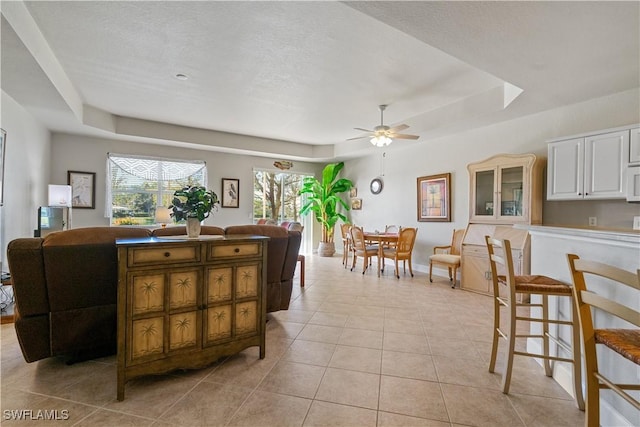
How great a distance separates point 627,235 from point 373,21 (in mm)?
2324

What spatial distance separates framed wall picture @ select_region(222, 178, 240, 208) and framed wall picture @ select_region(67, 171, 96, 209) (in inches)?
95.9

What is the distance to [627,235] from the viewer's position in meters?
1.41

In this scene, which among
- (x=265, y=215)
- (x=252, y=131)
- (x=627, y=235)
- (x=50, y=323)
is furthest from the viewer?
(x=265, y=215)

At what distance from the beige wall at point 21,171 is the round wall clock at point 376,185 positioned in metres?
6.14

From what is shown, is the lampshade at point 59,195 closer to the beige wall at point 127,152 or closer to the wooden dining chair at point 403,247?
the beige wall at point 127,152

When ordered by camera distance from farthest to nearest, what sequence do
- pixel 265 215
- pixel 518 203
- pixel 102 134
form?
pixel 265 215 → pixel 102 134 → pixel 518 203

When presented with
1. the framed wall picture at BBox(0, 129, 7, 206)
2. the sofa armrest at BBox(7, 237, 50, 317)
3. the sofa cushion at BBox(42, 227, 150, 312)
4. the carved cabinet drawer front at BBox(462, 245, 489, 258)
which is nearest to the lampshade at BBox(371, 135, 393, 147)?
the carved cabinet drawer front at BBox(462, 245, 489, 258)

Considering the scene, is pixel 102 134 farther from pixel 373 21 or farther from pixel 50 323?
pixel 373 21

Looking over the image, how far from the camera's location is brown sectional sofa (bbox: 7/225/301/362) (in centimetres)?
195

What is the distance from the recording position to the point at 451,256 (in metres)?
4.82

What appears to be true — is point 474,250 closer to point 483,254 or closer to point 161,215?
point 483,254

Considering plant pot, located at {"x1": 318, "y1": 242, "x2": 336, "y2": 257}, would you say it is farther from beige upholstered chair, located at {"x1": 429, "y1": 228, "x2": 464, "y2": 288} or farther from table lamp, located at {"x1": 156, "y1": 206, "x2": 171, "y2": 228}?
table lamp, located at {"x1": 156, "y1": 206, "x2": 171, "y2": 228}

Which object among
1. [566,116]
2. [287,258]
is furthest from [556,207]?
[287,258]

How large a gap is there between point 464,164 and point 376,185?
2.20m
